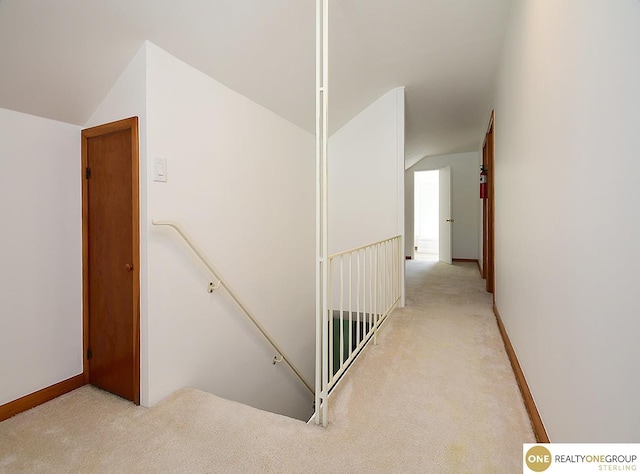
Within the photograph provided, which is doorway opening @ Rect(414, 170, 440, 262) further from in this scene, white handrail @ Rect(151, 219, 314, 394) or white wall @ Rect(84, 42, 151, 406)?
white wall @ Rect(84, 42, 151, 406)

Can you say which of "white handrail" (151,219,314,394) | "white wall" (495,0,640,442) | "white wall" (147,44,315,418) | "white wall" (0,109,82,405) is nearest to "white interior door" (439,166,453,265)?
"white wall" (147,44,315,418)

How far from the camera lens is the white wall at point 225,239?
6.21 feet

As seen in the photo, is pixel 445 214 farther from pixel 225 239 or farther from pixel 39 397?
pixel 39 397

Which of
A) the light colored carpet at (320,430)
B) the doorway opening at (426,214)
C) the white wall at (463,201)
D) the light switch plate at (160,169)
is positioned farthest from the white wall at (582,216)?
the doorway opening at (426,214)

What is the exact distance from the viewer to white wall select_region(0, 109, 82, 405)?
1.72 m

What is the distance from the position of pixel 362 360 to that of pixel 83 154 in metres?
2.36

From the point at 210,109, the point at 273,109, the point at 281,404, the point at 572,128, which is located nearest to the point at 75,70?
the point at 210,109

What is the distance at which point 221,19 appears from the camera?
1.90 m

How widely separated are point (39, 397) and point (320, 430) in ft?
5.48

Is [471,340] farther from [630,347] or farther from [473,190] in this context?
[473,190]

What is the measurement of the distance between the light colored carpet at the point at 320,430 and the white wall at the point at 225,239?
33 centimetres

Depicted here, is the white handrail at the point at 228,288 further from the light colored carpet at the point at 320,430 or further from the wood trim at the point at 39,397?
the wood trim at the point at 39,397

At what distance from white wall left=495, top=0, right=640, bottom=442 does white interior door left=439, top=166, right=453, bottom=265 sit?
16.5 ft
